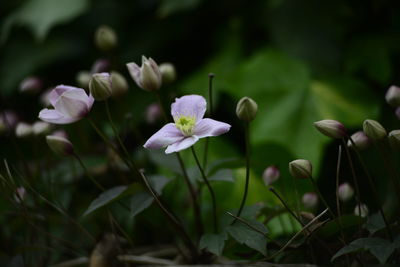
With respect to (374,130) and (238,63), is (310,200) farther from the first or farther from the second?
(238,63)

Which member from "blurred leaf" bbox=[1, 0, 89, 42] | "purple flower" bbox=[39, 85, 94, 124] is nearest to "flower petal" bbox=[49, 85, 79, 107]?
"purple flower" bbox=[39, 85, 94, 124]

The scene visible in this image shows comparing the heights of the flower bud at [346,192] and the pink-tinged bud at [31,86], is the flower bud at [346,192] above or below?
below

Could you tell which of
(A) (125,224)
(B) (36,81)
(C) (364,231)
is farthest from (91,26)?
(C) (364,231)

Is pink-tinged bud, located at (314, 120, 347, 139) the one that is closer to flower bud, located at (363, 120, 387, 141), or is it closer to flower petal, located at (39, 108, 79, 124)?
flower bud, located at (363, 120, 387, 141)

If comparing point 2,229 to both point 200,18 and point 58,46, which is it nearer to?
point 58,46

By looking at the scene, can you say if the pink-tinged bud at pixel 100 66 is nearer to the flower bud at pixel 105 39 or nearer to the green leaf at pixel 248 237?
the flower bud at pixel 105 39

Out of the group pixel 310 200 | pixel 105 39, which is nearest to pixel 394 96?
pixel 310 200

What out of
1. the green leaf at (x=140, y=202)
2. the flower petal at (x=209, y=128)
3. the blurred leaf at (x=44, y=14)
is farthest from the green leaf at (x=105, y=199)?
the blurred leaf at (x=44, y=14)
